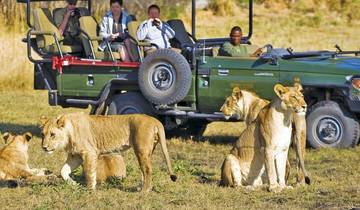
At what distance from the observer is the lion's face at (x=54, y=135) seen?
10961mm

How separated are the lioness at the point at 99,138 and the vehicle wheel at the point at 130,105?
3972 millimetres

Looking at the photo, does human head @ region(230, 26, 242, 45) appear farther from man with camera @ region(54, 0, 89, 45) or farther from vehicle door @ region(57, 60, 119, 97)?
man with camera @ region(54, 0, 89, 45)

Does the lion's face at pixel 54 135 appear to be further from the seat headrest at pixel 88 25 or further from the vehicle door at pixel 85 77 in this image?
the seat headrest at pixel 88 25

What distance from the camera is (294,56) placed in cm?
1460

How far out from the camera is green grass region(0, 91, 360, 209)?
10.3m

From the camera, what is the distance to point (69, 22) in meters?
16.2

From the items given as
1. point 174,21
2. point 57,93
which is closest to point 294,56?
point 174,21

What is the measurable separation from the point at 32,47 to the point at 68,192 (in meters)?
5.90

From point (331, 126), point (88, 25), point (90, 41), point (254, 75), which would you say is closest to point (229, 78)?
point (254, 75)

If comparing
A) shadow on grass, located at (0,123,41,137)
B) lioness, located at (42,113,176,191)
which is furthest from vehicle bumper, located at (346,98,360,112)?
shadow on grass, located at (0,123,41,137)

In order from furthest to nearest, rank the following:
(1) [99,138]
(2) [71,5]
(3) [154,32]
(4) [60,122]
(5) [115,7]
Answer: (2) [71,5] → (5) [115,7] → (3) [154,32] → (1) [99,138] → (4) [60,122]

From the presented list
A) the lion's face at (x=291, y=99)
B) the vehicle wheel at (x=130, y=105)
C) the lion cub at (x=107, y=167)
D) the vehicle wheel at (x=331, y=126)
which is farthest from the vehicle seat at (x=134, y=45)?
the lion's face at (x=291, y=99)

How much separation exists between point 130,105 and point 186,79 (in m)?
1.16

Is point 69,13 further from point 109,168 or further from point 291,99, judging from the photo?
point 291,99
